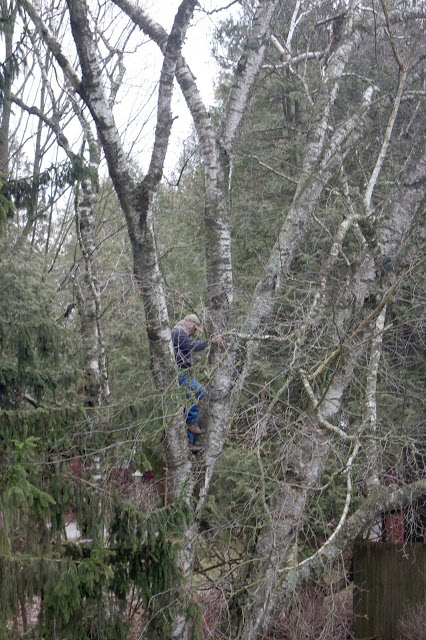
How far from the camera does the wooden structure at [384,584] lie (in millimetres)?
9086

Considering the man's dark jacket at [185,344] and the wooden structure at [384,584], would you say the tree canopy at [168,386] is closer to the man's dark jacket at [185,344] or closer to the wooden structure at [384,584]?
the man's dark jacket at [185,344]

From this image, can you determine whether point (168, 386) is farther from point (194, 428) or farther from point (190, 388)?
point (194, 428)

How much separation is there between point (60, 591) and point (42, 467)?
0.99 metres

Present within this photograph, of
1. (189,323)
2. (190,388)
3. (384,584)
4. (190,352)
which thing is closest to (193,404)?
(190,388)

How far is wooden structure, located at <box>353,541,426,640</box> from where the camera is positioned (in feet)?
29.8

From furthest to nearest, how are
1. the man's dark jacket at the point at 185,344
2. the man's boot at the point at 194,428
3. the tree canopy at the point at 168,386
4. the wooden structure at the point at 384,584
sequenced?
1. the wooden structure at the point at 384,584
2. the man's boot at the point at 194,428
3. the man's dark jacket at the point at 185,344
4. the tree canopy at the point at 168,386

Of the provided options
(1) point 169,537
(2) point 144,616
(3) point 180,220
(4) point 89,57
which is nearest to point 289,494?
(1) point 169,537

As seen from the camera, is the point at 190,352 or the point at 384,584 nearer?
the point at 190,352

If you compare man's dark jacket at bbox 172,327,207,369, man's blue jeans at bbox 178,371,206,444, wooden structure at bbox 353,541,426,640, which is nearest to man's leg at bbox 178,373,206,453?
man's blue jeans at bbox 178,371,206,444

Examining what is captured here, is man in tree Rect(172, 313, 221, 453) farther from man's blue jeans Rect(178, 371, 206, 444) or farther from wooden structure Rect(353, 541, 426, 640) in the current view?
wooden structure Rect(353, 541, 426, 640)

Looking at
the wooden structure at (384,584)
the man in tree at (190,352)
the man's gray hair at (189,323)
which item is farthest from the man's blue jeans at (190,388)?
the wooden structure at (384,584)

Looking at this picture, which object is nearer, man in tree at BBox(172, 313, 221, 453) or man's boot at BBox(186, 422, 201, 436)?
man in tree at BBox(172, 313, 221, 453)

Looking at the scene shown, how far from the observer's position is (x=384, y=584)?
936 cm

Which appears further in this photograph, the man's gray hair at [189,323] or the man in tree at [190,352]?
the man's gray hair at [189,323]
